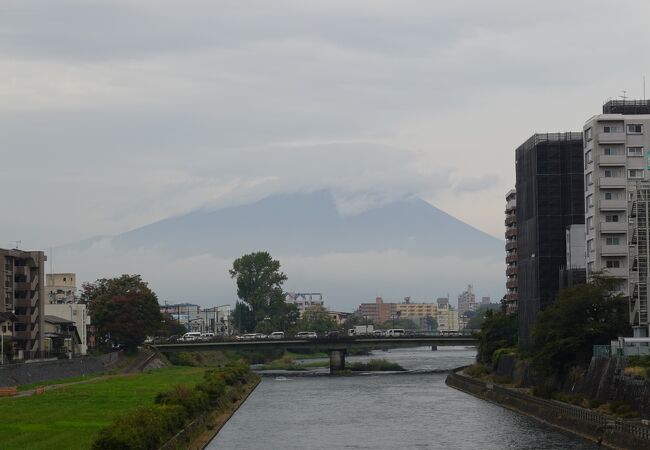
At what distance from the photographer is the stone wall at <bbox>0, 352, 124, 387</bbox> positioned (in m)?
101

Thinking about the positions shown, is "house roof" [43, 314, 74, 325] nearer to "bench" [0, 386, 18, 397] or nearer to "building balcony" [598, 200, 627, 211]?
"bench" [0, 386, 18, 397]

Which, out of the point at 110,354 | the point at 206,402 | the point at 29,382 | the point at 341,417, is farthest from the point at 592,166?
the point at 110,354

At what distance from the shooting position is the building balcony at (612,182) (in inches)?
4190

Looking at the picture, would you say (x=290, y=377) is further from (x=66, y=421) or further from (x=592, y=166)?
(x=66, y=421)

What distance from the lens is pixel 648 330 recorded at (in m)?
82.5

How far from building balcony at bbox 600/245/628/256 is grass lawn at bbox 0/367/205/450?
4170 centimetres

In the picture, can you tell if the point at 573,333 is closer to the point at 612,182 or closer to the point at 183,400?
Answer: the point at 612,182

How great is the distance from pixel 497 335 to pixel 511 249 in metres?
20.8

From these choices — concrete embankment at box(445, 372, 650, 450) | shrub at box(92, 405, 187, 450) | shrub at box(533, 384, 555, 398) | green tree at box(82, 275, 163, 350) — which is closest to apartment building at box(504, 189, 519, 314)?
concrete embankment at box(445, 372, 650, 450)

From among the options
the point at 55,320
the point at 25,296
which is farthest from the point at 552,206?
the point at 55,320

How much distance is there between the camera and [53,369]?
115 meters

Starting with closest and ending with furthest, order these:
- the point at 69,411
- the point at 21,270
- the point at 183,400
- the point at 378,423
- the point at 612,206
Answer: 1. the point at 183,400
2. the point at 69,411
3. the point at 378,423
4. the point at 612,206
5. the point at 21,270

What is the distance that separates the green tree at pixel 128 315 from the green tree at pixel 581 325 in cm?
7565

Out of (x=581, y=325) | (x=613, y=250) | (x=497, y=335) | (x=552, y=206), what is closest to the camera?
(x=581, y=325)
